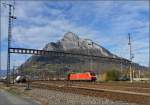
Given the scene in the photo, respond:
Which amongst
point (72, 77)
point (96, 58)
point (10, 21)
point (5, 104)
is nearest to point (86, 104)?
point (5, 104)

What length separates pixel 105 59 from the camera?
429ft

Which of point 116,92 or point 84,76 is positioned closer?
point 116,92

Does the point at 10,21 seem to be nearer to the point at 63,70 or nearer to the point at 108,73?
the point at 108,73

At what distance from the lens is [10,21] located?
211 ft

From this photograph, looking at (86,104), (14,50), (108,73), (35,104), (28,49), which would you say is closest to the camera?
(86,104)

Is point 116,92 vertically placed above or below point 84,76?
below

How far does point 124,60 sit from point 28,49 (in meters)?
47.1

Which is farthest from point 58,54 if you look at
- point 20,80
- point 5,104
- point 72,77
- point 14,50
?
point 5,104

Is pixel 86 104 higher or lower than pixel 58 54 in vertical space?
lower

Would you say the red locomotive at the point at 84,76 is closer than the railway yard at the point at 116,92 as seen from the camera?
No

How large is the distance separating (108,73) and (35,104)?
77204mm

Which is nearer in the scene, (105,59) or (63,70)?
(105,59)

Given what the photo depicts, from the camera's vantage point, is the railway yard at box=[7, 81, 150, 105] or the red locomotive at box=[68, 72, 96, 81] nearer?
the railway yard at box=[7, 81, 150, 105]

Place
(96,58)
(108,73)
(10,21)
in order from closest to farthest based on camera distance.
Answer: (10,21), (108,73), (96,58)
